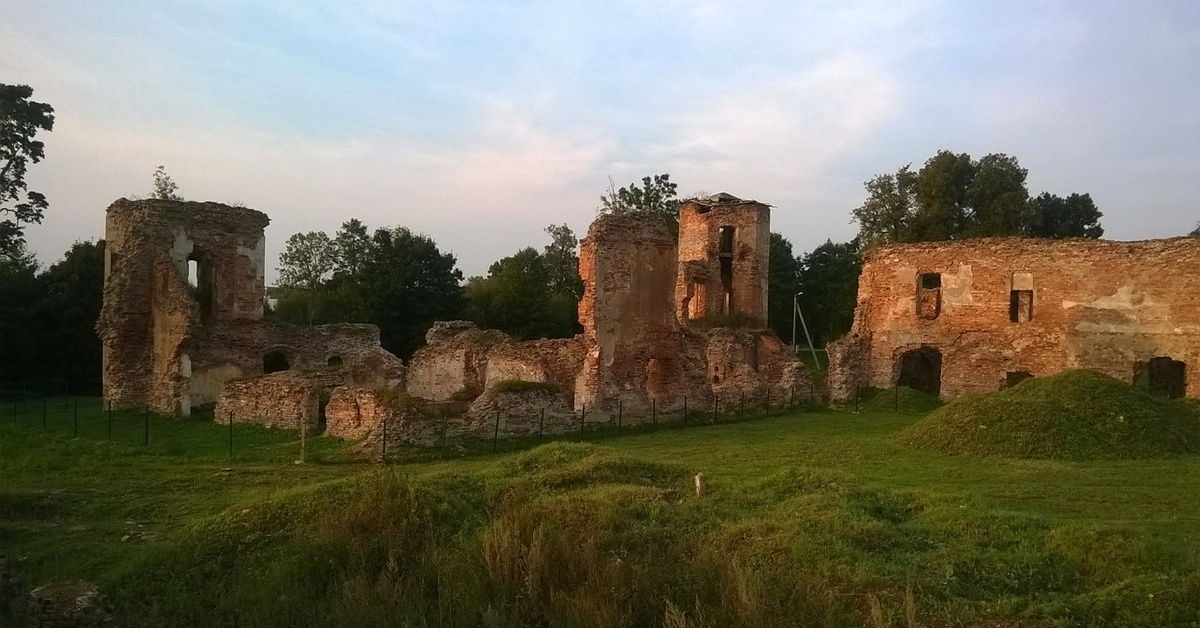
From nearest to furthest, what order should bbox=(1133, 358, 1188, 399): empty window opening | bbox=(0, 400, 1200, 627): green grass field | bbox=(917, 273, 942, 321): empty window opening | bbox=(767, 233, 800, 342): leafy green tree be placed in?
bbox=(0, 400, 1200, 627): green grass field
bbox=(1133, 358, 1188, 399): empty window opening
bbox=(917, 273, 942, 321): empty window opening
bbox=(767, 233, 800, 342): leafy green tree

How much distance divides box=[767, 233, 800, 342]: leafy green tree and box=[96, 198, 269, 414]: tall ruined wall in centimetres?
3019

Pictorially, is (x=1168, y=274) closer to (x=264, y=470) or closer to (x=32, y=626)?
(x=264, y=470)

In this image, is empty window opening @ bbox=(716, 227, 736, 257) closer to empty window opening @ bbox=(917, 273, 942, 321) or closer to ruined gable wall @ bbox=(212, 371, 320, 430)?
empty window opening @ bbox=(917, 273, 942, 321)

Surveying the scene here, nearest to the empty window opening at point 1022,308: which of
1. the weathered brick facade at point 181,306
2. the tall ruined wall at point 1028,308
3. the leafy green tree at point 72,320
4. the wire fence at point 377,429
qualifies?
the tall ruined wall at point 1028,308

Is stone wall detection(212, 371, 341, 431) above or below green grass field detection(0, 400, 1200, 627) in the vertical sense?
above

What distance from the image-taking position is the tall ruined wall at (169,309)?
19.6m

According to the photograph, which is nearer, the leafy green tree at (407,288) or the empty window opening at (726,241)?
the empty window opening at (726,241)

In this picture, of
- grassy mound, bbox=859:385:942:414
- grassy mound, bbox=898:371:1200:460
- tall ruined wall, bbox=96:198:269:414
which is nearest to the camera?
grassy mound, bbox=898:371:1200:460

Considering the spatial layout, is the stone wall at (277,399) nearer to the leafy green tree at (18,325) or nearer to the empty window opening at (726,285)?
the leafy green tree at (18,325)

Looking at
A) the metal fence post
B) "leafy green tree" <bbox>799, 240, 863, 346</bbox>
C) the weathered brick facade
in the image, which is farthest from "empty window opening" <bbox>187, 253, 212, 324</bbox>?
"leafy green tree" <bbox>799, 240, 863, 346</bbox>

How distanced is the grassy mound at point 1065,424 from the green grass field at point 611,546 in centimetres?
204

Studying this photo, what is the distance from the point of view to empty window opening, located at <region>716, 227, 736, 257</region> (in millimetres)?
30453

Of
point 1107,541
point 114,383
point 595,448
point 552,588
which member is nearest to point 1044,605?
point 1107,541

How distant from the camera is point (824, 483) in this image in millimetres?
9336
